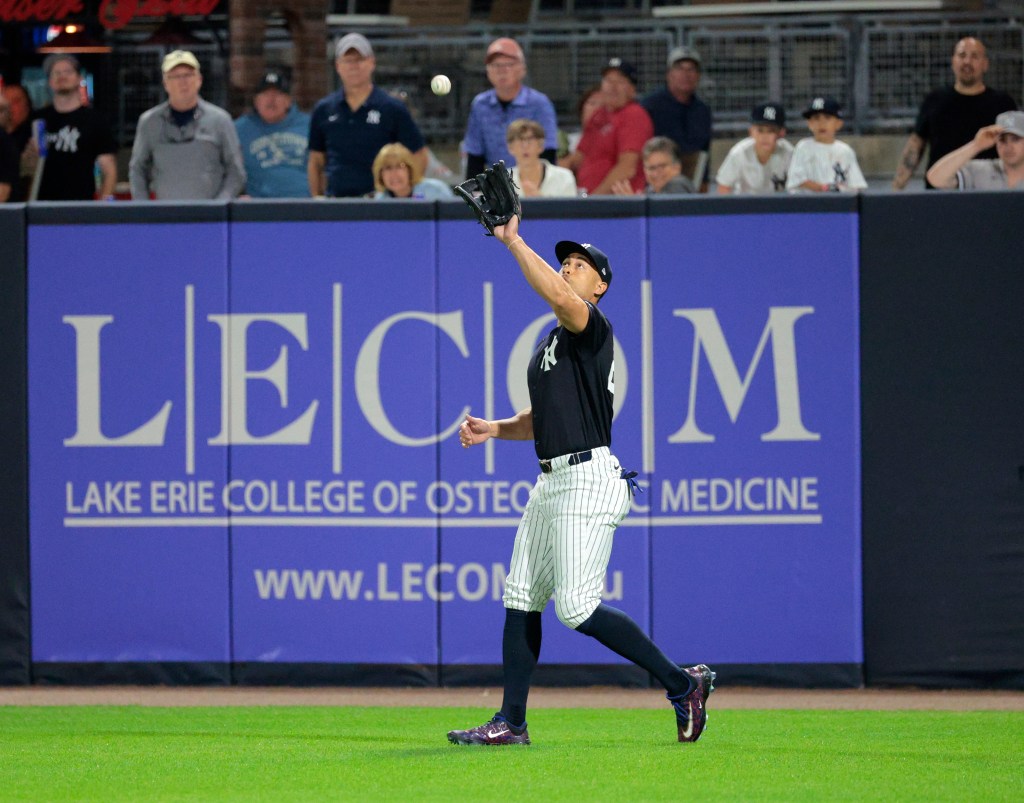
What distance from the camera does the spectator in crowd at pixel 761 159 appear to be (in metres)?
11.2

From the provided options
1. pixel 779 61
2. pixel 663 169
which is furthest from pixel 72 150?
pixel 779 61

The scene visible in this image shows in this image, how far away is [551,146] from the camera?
10984 mm

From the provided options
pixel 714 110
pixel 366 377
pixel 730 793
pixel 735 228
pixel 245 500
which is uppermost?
pixel 714 110

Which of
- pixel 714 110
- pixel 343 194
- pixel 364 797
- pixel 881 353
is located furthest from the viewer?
pixel 714 110

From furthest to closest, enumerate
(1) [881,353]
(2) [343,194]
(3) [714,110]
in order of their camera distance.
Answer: (3) [714,110]
(2) [343,194]
(1) [881,353]

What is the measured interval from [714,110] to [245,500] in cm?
869

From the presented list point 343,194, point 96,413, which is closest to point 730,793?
point 96,413

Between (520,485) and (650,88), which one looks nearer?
(520,485)

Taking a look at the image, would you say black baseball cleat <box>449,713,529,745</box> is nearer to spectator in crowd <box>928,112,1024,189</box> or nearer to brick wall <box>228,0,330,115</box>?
spectator in crowd <box>928,112,1024,189</box>

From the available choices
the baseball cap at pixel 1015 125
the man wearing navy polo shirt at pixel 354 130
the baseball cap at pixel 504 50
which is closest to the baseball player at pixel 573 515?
the baseball cap at pixel 1015 125

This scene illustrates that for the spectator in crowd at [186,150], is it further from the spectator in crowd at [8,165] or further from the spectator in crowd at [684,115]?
the spectator in crowd at [684,115]

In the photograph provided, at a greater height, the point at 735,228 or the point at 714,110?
the point at 714,110

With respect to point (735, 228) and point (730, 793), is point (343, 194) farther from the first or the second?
point (730, 793)

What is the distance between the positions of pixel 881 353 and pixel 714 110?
778 centimetres
